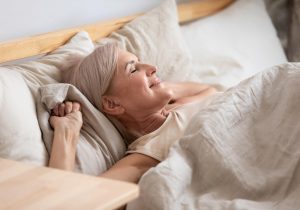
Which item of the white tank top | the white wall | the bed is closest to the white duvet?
the bed

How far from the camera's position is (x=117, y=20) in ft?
6.40

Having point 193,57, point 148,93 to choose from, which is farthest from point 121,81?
point 193,57

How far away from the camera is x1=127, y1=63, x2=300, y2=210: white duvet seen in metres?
1.22

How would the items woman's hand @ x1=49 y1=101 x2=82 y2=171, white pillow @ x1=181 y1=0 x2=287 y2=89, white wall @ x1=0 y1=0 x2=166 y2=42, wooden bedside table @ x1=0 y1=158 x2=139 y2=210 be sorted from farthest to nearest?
white pillow @ x1=181 y1=0 x2=287 y2=89
white wall @ x1=0 y1=0 x2=166 y2=42
woman's hand @ x1=49 y1=101 x2=82 y2=171
wooden bedside table @ x1=0 y1=158 x2=139 y2=210

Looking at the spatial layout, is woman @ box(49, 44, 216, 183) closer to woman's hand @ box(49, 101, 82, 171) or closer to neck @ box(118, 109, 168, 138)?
neck @ box(118, 109, 168, 138)

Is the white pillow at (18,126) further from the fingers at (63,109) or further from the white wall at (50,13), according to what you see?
the white wall at (50,13)

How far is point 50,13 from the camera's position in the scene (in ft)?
6.00

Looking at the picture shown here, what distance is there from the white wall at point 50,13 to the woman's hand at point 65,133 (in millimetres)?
373

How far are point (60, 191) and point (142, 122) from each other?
75 centimetres

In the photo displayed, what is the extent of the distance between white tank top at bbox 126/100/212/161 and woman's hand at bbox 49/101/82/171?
0.57ft

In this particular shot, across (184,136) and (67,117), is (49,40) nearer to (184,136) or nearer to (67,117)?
(67,117)

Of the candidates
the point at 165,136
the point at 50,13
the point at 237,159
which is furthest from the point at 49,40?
the point at 237,159

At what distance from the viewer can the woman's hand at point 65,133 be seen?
1342 millimetres

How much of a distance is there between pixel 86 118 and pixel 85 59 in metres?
0.20
